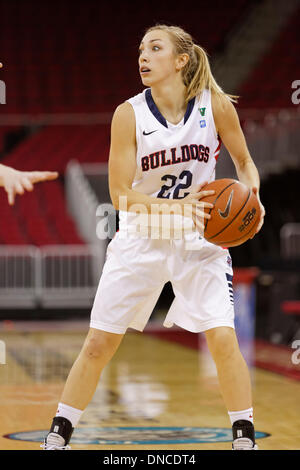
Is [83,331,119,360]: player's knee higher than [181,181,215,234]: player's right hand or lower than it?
lower

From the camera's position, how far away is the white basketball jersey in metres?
3.79

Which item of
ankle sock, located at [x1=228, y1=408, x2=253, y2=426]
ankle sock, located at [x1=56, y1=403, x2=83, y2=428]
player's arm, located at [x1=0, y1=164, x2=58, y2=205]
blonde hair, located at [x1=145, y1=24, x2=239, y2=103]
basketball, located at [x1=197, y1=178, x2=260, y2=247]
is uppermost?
blonde hair, located at [x1=145, y1=24, x2=239, y2=103]

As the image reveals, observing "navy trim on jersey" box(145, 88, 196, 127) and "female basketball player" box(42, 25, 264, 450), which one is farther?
"navy trim on jersey" box(145, 88, 196, 127)

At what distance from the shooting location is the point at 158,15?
17938mm

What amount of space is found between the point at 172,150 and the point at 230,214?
16.5 inches

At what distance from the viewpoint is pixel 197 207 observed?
3545 millimetres

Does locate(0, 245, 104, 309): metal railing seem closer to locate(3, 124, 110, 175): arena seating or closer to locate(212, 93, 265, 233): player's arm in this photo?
locate(3, 124, 110, 175): arena seating

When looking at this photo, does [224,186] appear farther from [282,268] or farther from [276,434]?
[282,268]

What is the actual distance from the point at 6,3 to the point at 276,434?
1456cm

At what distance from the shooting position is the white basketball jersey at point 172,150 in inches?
149

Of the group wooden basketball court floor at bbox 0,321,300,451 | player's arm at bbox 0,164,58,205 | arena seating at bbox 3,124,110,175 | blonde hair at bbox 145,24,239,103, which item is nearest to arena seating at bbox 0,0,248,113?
arena seating at bbox 3,124,110,175

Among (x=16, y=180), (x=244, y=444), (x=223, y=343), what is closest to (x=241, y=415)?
(x=244, y=444)

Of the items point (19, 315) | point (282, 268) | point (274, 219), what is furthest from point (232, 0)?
point (282, 268)

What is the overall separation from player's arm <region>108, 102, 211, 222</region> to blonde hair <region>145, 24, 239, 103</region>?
0.30 m
